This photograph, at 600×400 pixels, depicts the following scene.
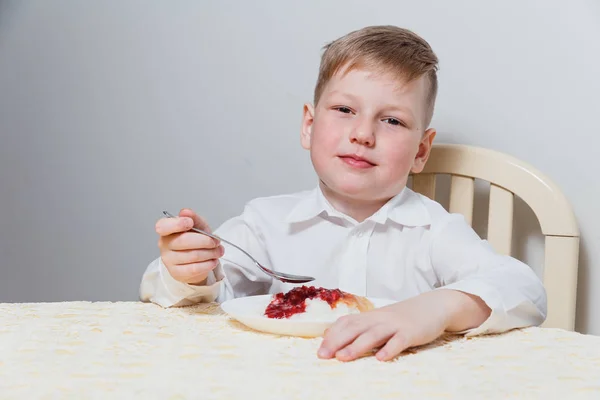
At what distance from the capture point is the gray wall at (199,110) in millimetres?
1220

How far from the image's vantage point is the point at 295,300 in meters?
0.82

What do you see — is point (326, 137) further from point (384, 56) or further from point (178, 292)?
point (178, 292)

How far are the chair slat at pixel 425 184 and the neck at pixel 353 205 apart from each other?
14 centimetres

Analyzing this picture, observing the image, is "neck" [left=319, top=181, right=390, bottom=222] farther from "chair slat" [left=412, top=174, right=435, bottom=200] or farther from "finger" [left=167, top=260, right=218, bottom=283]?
"finger" [left=167, top=260, right=218, bottom=283]

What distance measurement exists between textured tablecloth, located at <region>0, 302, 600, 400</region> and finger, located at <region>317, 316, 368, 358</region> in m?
0.01

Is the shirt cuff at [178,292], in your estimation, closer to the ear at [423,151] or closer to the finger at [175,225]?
the finger at [175,225]

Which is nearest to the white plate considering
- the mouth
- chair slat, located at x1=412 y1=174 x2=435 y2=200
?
the mouth

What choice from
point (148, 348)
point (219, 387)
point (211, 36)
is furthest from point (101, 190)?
point (219, 387)

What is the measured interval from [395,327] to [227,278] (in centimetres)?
52

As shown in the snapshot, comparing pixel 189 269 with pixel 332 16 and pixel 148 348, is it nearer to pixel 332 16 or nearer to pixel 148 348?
pixel 148 348

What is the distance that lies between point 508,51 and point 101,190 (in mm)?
1137

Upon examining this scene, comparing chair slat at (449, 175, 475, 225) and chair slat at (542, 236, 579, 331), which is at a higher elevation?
chair slat at (449, 175, 475, 225)

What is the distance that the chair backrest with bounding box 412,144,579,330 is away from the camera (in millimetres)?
1152

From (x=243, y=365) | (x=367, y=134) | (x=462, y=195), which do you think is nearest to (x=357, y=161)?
(x=367, y=134)
